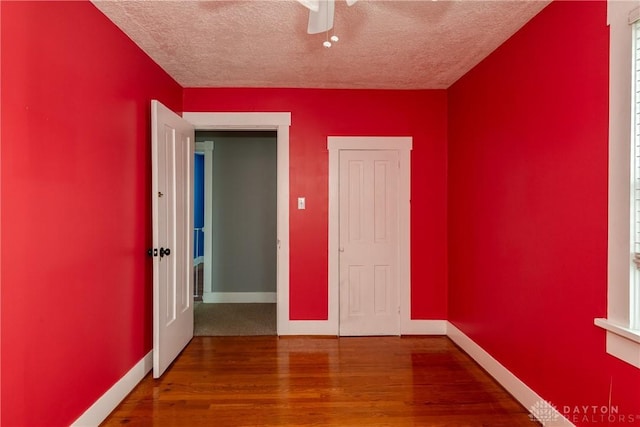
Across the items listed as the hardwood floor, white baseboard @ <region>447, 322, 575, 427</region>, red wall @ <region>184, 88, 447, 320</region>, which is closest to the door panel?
red wall @ <region>184, 88, 447, 320</region>

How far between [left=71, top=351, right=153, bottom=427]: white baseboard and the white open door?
0.13m

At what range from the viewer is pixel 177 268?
3.13 m

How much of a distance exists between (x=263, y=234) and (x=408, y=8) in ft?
11.6

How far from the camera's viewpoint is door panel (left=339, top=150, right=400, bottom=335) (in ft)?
12.1

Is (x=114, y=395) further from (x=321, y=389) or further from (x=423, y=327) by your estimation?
(x=423, y=327)

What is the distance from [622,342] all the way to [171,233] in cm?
297

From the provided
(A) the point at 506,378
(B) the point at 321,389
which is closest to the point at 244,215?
(B) the point at 321,389

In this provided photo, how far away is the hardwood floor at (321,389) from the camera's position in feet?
7.36

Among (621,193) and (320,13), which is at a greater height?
(320,13)

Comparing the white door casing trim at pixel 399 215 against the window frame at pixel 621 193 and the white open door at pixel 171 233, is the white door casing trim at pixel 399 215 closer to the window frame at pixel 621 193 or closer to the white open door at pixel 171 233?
the white open door at pixel 171 233

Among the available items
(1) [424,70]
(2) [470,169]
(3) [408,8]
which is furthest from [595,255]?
(1) [424,70]

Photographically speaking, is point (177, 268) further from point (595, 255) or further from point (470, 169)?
point (595, 255)

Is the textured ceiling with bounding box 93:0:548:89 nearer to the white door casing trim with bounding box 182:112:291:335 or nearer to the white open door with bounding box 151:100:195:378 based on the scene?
the white door casing trim with bounding box 182:112:291:335

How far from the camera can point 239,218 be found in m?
5.08
